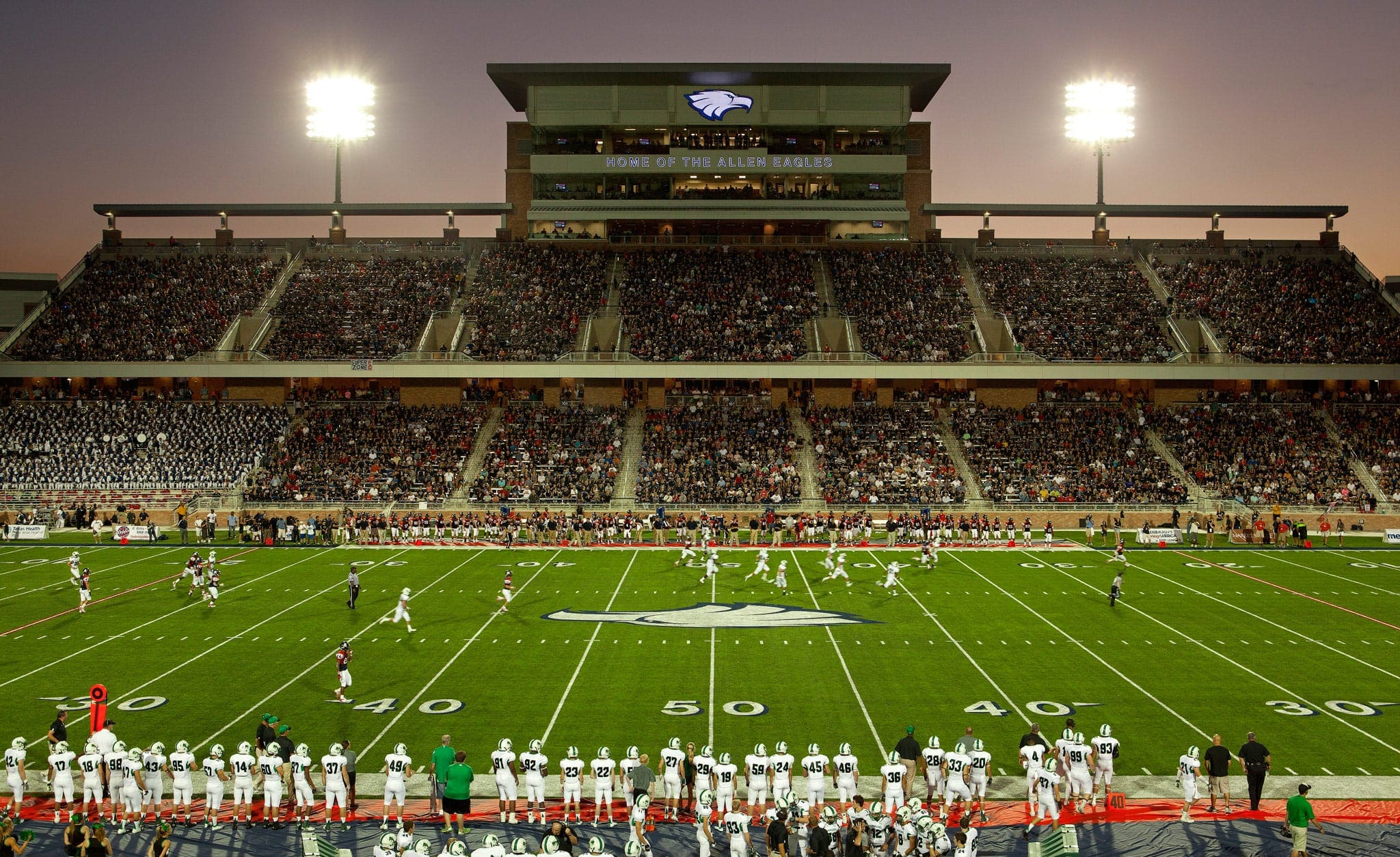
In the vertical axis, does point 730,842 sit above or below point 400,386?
below

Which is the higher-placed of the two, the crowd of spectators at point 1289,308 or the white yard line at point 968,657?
the crowd of spectators at point 1289,308

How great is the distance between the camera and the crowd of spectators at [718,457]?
123 ft

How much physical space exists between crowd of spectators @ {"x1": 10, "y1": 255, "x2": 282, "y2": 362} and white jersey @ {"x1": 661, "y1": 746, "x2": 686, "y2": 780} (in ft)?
130

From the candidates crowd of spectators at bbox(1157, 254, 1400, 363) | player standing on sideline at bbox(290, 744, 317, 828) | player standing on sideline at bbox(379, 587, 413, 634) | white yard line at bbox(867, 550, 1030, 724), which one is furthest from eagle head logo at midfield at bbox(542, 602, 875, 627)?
crowd of spectators at bbox(1157, 254, 1400, 363)

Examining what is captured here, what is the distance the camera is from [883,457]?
40.5m

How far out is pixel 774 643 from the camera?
20.2m

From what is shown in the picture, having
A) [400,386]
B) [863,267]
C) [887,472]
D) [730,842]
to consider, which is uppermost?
[863,267]

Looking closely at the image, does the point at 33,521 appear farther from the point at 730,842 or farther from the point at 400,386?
the point at 730,842

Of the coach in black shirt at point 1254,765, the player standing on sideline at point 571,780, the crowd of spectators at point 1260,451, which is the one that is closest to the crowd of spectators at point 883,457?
the crowd of spectators at point 1260,451

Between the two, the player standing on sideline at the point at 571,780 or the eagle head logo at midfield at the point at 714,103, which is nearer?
the player standing on sideline at the point at 571,780

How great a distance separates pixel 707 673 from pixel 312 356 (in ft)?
105

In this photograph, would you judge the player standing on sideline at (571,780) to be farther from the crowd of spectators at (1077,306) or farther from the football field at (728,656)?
the crowd of spectators at (1077,306)

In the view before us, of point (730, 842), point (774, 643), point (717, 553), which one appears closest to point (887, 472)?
point (717, 553)

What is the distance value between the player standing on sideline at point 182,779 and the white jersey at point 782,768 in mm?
7000
